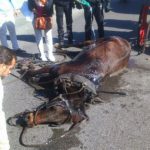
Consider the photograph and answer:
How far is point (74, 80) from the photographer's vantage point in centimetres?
604

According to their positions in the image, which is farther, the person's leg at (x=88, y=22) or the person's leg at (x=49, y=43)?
the person's leg at (x=88, y=22)

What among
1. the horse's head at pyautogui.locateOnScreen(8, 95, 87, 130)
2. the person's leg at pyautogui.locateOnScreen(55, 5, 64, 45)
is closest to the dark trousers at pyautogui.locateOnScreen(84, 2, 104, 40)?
the person's leg at pyautogui.locateOnScreen(55, 5, 64, 45)

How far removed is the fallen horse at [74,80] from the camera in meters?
5.55

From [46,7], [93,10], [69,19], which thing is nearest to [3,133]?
[46,7]

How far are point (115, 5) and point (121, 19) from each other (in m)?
2.37

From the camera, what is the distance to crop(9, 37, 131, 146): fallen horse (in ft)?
18.2

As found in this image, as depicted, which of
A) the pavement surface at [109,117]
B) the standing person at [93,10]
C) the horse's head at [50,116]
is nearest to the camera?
the pavement surface at [109,117]

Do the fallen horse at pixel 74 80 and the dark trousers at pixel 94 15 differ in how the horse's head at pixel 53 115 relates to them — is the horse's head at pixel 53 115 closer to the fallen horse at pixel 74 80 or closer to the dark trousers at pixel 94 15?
the fallen horse at pixel 74 80

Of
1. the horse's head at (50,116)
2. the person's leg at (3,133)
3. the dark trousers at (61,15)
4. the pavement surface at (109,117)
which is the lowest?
the pavement surface at (109,117)

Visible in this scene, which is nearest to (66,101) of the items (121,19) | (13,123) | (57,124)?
(57,124)

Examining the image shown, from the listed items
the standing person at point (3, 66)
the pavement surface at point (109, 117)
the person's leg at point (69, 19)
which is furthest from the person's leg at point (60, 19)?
the standing person at point (3, 66)

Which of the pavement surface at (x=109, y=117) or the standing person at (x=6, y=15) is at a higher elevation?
the standing person at (x=6, y=15)

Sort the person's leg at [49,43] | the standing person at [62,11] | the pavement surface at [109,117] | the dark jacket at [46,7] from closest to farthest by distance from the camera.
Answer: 1. the pavement surface at [109,117]
2. the dark jacket at [46,7]
3. the person's leg at [49,43]
4. the standing person at [62,11]

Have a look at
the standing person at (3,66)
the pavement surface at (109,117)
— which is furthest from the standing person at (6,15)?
the standing person at (3,66)
